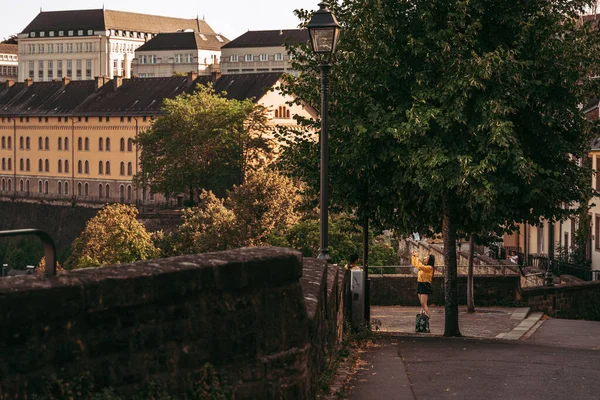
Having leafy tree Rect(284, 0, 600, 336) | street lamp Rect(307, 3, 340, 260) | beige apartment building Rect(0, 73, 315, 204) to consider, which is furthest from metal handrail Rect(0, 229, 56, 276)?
beige apartment building Rect(0, 73, 315, 204)

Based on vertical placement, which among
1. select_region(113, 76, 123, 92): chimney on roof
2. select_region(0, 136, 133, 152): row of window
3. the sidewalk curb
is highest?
select_region(113, 76, 123, 92): chimney on roof

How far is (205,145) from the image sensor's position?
114 m

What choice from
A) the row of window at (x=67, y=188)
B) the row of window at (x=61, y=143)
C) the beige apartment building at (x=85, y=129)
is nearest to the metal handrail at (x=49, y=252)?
the beige apartment building at (x=85, y=129)

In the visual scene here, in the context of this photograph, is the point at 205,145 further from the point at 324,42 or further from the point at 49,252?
the point at 49,252

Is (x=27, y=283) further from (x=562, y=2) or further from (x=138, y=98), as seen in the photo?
(x=138, y=98)

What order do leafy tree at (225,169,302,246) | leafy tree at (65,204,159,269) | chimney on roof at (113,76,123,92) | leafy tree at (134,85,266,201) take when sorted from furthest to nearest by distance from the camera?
chimney on roof at (113,76,123,92), leafy tree at (134,85,266,201), leafy tree at (65,204,159,269), leafy tree at (225,169,302,246)

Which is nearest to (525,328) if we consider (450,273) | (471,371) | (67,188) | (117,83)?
(450,273)

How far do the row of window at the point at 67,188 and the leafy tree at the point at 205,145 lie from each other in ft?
91.9

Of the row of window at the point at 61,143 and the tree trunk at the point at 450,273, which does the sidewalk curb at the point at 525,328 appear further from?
the row of window at the point at 61,143

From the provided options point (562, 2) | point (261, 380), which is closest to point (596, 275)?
point (562, 2)

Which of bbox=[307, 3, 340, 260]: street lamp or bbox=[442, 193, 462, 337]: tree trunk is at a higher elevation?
bbox=[307, 3, 340, 260]: street lamp

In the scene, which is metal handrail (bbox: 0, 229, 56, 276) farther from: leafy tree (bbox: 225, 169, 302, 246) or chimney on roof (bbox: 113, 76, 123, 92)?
chimney on roof (bbox: 113, 76, 123, 92)

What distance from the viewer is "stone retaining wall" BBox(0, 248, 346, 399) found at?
7387mm

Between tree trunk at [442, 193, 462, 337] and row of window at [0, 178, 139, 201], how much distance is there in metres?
120
